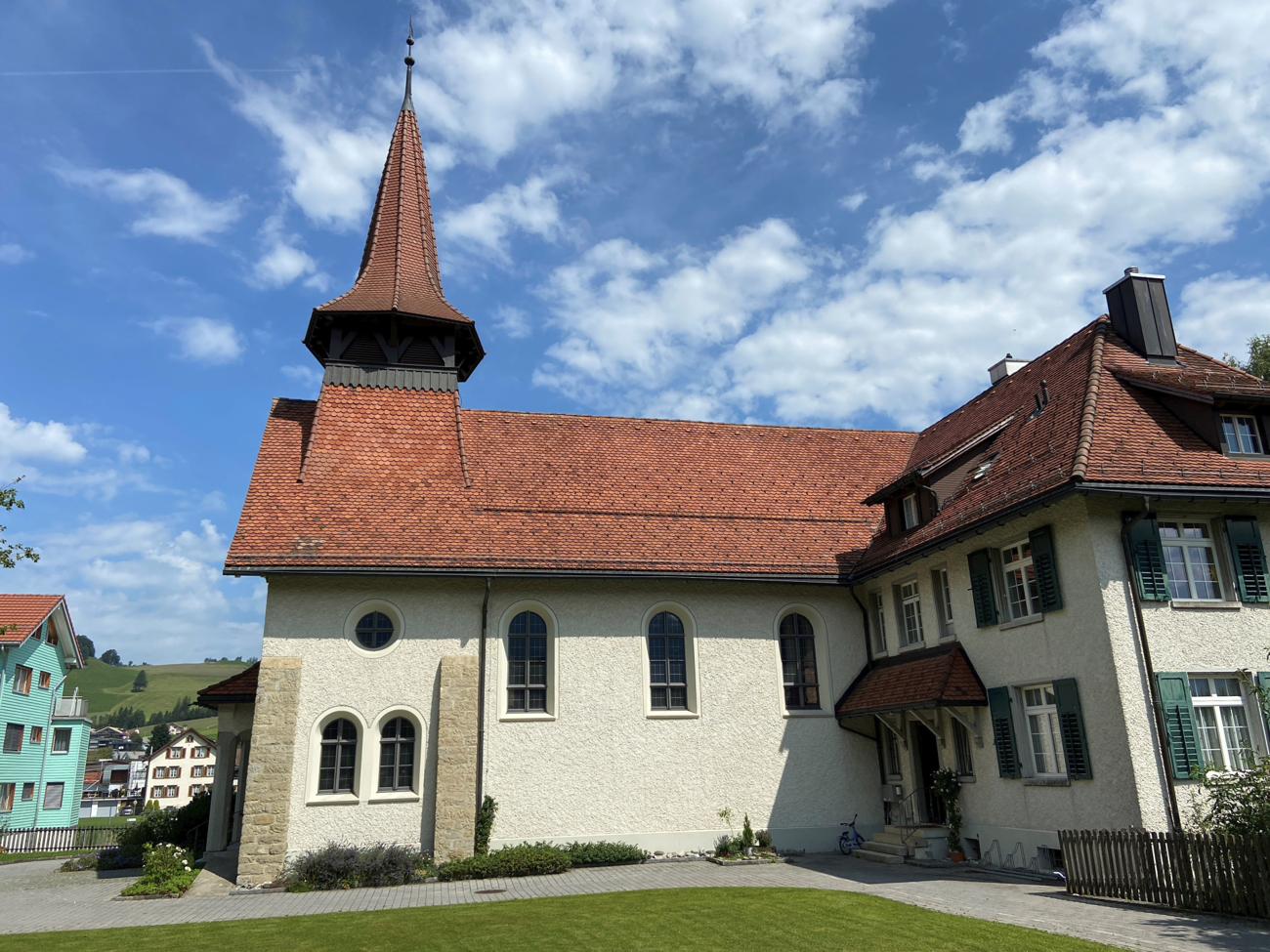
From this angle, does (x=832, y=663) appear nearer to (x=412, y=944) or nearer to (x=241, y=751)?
(x=412, y=944)

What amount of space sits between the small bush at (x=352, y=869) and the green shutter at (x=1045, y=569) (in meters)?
11.9

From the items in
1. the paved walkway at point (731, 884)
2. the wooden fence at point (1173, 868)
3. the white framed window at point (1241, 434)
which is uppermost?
the white framed window at point (1241, 434)

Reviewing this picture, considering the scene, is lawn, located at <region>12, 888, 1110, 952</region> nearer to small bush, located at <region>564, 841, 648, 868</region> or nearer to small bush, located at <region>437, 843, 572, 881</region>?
small bush, located at <region>437, 843, 572, 881</region>

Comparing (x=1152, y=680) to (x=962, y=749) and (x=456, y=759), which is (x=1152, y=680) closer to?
(x=962, y=749)

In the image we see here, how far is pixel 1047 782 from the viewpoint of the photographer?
46.0 feet

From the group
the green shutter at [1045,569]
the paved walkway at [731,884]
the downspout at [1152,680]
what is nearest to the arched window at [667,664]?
the paved walkway at [731,884]

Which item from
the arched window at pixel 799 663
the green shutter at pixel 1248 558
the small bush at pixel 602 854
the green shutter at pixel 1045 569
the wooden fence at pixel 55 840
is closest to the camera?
the green shutter at pixel 1248 558

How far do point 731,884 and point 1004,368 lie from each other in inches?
602

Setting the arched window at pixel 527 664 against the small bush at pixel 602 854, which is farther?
the arched window at pixel 527 664

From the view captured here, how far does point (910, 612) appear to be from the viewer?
61.6ft

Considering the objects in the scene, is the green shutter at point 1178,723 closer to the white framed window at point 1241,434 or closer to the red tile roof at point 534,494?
the white framed window at point 1241,434

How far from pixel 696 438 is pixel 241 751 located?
13.7 m

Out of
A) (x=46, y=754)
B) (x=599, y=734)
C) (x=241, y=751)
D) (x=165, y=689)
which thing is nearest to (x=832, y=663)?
(x=599, y=734)

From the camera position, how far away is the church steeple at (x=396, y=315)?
848 inches
